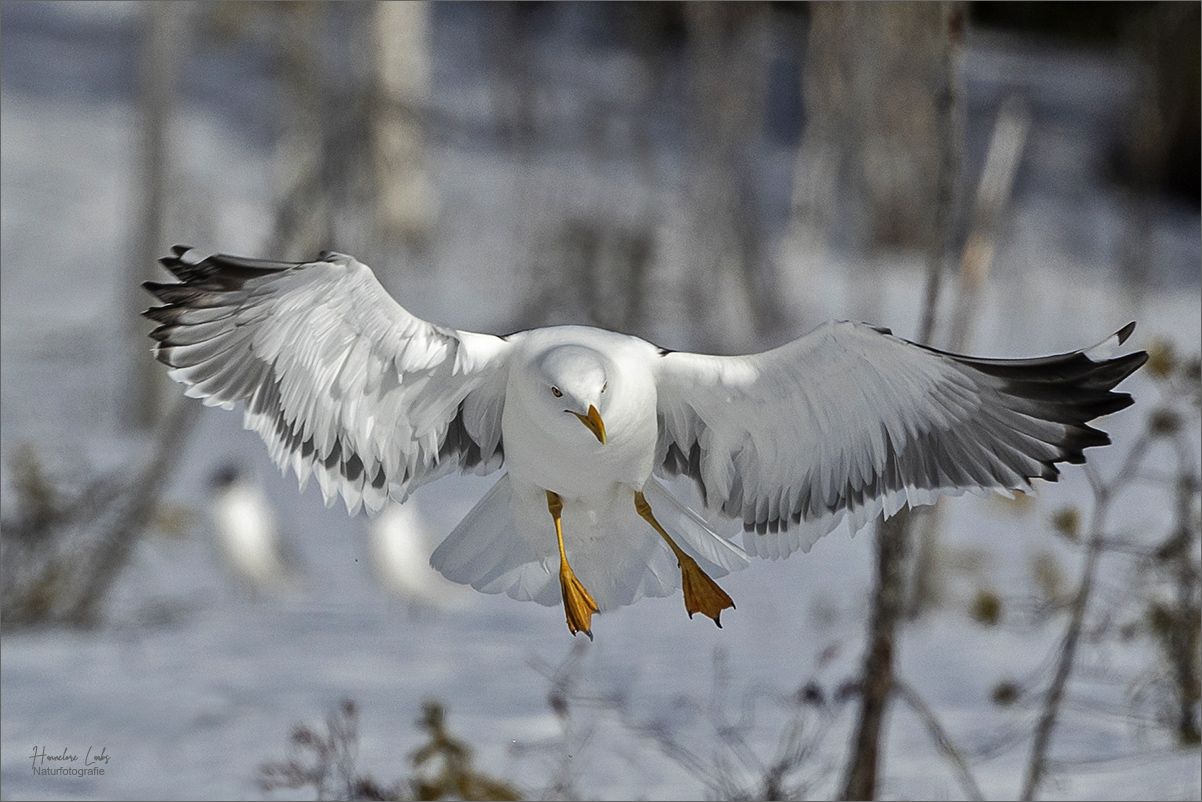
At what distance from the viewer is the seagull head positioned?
253cm

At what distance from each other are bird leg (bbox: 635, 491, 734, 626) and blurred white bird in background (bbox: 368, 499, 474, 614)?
12.0 ft

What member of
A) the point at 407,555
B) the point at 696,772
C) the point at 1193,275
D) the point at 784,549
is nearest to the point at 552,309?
the point at 407,555

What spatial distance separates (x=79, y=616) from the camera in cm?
593

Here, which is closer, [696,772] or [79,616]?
[696,772]

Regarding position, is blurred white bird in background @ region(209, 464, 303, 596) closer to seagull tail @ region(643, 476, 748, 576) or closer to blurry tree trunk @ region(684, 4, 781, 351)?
blurry tree trunk @ region(684, 4, 781, 351)

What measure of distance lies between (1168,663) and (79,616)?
14.9ft

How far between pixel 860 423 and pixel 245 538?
4553 millimetres

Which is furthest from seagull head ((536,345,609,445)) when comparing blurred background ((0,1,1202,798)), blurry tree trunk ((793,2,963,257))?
blurry tree trunk ((793,2,963,257))

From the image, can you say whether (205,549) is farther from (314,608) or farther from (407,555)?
(407,555)

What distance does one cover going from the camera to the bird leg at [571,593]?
8.84 feet

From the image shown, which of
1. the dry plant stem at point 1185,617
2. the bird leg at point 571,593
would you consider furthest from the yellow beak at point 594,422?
the dry plant stem at point 1185,617

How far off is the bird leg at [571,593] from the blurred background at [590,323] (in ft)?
3.14

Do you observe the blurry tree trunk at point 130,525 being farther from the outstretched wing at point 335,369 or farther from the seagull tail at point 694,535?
the seagull tail at point 694,535

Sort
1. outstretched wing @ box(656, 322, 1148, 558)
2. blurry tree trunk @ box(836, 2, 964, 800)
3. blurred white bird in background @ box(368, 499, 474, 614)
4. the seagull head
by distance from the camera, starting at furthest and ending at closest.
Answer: blurred white bird in background @ box(368, 499, 474, 614) < blurry tree trunk @ box(836, 2, 964, 800) < outstretched wing @ box(656, 322, 1148, 558) < the seagull head
